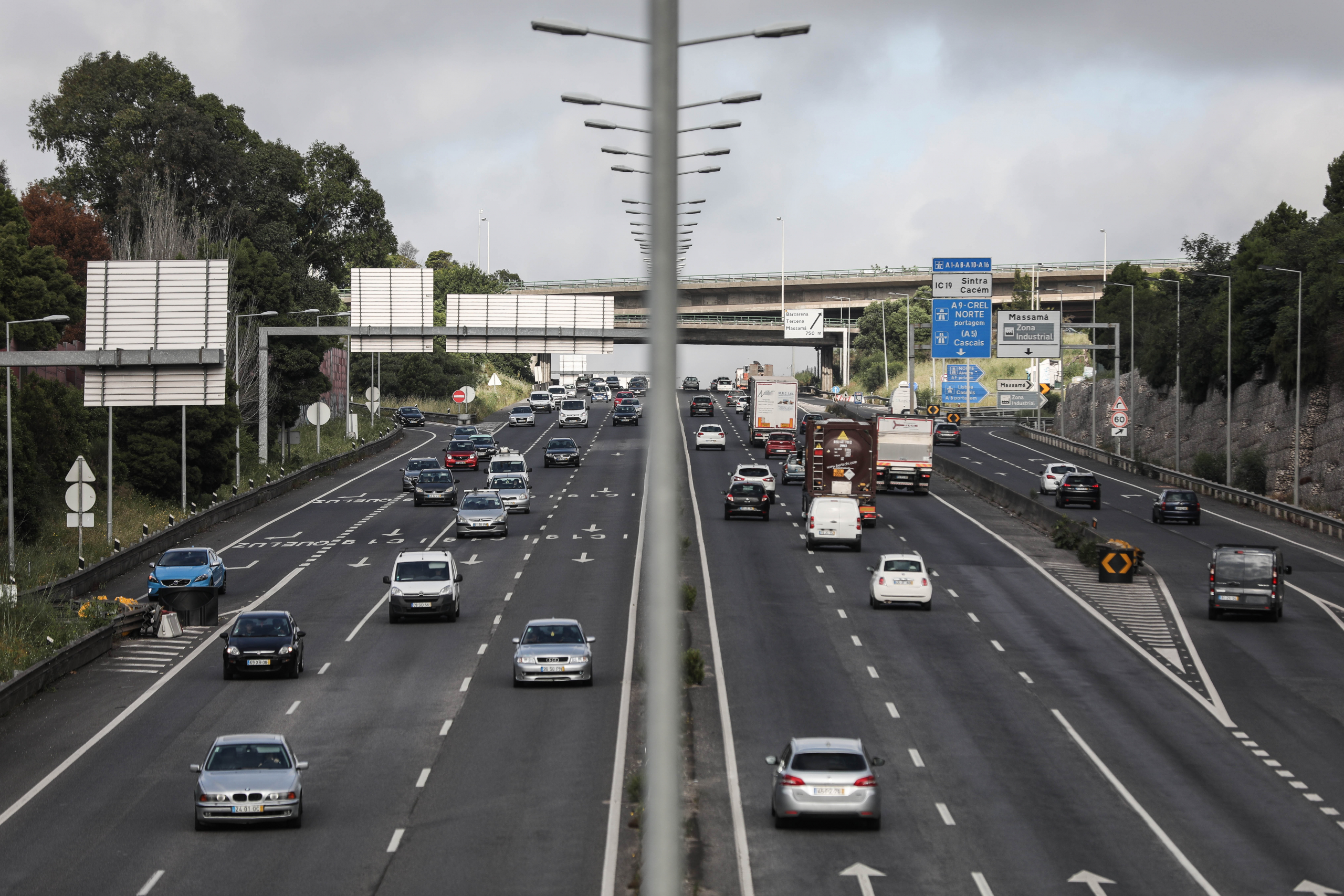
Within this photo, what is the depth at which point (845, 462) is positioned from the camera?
66875 mm

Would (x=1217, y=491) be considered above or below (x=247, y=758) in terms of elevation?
above

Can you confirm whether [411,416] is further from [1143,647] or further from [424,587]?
[1143,647]

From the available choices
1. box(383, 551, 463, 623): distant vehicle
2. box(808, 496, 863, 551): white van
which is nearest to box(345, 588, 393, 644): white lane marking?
box(383, 551, 463, 623): distant vehicle

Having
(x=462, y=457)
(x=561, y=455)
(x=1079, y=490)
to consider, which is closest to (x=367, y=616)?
(x=1079, y=490)

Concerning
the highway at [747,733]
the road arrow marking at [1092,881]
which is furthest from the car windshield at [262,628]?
the road arrow marking at [1092,881]

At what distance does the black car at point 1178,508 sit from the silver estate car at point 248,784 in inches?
1971

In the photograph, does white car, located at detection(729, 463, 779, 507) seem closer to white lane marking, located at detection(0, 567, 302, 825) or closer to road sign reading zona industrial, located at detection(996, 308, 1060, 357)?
road sign reading zona industrial, located at detection(996, 308, 1060, 357)

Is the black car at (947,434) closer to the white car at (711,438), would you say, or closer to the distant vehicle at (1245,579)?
the white car at (711,438)

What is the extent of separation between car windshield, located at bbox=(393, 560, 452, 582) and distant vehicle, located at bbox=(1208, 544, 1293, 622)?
830 inches

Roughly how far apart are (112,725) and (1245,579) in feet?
98.1

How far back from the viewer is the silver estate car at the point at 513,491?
69.7m

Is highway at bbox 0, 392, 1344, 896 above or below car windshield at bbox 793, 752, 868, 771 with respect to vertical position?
below

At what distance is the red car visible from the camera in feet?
298

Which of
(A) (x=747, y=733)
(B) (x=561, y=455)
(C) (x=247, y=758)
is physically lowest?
(A) (x=747, y=733)
